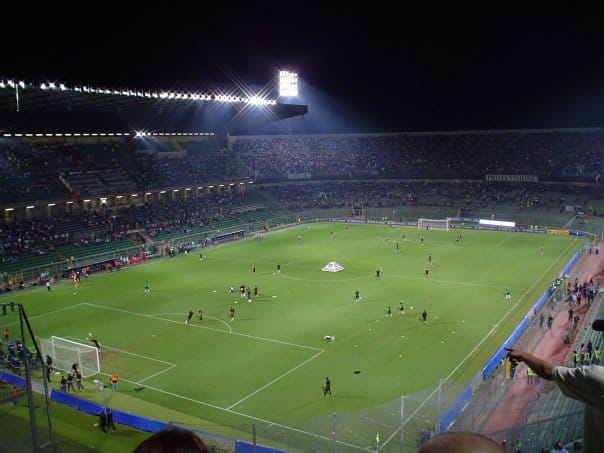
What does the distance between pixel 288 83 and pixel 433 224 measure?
1395 inches

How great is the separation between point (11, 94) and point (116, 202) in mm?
22076

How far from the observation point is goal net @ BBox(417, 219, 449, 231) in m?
78.4

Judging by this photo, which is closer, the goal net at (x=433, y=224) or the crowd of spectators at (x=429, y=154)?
the goal net at (x=433, y=224)

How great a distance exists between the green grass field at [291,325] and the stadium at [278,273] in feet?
0.71

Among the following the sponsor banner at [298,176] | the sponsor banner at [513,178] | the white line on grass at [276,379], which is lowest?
the white line on grass at [276,379]

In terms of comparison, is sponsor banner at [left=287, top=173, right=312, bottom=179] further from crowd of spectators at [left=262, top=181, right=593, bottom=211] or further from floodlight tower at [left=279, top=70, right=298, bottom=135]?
floodlight tower at [left=279, top=70, right=298, bottom=135]

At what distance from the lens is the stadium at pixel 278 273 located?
23.4 m

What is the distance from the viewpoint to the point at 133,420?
23.4 metres

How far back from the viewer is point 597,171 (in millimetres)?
85500

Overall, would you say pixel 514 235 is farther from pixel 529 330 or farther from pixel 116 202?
pixel 116 202

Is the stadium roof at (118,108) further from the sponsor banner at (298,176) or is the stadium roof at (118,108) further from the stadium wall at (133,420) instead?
the stadium wall at (133,420)

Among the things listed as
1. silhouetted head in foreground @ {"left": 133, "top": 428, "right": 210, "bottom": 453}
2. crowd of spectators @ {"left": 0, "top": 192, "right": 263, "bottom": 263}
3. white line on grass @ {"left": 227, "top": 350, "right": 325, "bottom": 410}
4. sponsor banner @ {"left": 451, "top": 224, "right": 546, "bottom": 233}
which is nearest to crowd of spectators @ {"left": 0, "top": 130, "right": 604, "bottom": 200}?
crowd of spectators @ {"left": 0, "top": 192, "right": 263, "bottom": 263}

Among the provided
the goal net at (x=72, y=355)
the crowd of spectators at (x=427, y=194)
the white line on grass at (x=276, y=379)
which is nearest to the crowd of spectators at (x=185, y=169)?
the crowd of spectators at (x=427, y=194)

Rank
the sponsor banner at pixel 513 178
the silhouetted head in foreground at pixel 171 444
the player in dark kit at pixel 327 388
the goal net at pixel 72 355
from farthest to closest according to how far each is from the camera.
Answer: the sponsor banner at pixel 513 178
the goal net at pixel 72 355
the player in dark kit at pixel 327 388
the silhouetted head in foreground at pixel 171 444
